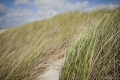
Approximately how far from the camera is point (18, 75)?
3.80 ft

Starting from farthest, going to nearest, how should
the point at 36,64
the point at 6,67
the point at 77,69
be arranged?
the point at 36,64, the point at 6,67, the point at 77,69

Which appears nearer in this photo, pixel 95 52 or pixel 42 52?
pixel 95 52

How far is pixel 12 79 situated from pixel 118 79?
1097 millimetres

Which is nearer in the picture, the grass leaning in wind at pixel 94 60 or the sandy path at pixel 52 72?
the grass leaning in wind at pixel 94 60

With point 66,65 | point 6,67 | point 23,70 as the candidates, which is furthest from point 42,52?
point 66,65

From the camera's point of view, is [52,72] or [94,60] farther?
[52,72]

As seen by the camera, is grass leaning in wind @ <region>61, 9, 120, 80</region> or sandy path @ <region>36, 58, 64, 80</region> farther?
sandy path @ <region>36, 58, 64, 80</region>

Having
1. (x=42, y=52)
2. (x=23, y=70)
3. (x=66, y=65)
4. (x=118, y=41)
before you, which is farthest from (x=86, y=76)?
(x=42, y=52)

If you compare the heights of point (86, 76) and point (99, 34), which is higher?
point (99, 34)

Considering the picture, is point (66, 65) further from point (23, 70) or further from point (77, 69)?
point (23, 70)

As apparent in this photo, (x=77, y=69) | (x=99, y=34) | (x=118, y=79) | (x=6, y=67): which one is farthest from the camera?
(x=6, y=67)

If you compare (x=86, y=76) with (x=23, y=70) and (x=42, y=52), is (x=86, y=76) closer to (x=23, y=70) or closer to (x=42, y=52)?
(x=23, y=70)

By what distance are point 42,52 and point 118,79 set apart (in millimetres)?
1186

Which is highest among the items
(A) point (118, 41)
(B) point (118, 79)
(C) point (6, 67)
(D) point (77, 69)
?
(A) point (118, 41)
